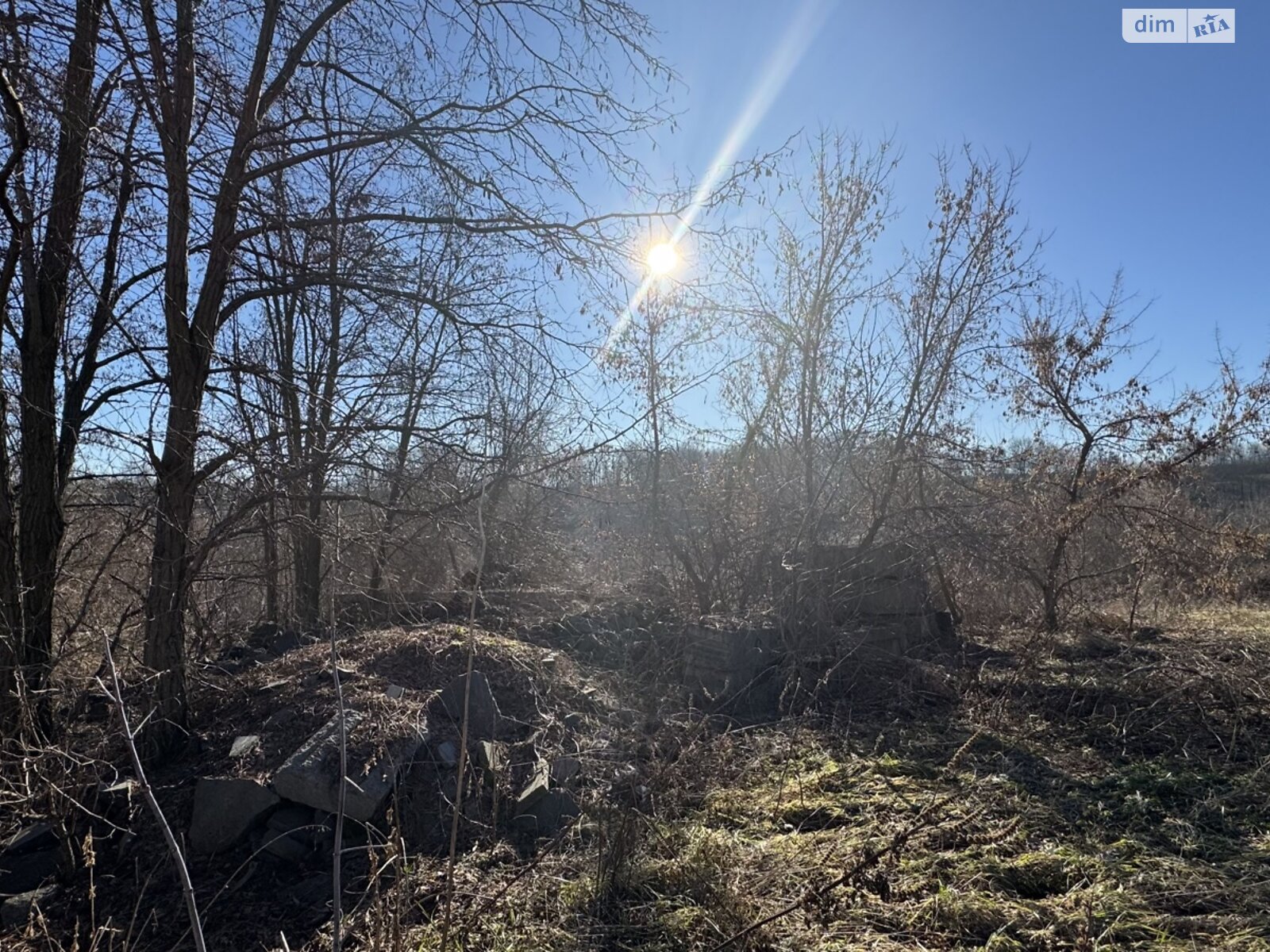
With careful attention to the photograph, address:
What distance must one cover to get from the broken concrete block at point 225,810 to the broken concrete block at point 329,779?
0.11m

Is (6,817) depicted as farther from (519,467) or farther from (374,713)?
(519,467)

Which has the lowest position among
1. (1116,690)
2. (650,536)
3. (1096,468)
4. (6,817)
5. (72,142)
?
(6,817)

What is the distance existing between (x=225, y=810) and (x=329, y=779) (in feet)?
2.05

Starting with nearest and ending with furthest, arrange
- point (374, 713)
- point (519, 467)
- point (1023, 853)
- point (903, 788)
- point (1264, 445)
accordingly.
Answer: point (1023, 853)
point (903, 788)
point (374, 713)
point (519, 467)
point (1264, 445)

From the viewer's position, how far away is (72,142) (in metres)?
4.71

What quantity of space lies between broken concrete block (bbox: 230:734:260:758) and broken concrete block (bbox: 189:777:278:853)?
33 cm

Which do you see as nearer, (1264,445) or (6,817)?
(6,817)

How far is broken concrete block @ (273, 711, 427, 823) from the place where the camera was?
14.0ft

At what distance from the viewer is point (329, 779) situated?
14.1 ft

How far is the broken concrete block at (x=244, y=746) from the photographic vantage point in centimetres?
476

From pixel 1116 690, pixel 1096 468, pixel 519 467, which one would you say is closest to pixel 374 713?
pixel 519 467

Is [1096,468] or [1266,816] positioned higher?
[1096,468]

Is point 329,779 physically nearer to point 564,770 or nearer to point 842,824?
point 564,770

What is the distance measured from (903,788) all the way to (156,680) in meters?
4.65
